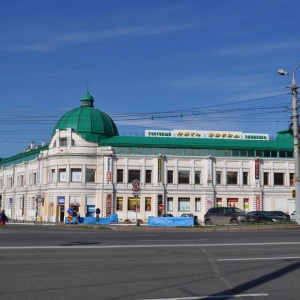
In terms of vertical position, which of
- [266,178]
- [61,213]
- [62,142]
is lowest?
[61,213]

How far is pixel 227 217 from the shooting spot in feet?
130

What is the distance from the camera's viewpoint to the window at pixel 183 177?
204ft

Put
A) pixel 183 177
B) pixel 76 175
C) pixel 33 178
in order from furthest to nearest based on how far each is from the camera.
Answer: pixel 33 178, pixel 183 177, pixel 76 175

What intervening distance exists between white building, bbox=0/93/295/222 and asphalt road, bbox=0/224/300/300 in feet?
145

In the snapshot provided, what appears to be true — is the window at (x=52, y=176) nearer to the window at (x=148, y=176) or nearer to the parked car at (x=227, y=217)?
the window at (x=148, y=176)

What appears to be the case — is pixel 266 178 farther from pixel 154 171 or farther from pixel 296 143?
pixel 296 143

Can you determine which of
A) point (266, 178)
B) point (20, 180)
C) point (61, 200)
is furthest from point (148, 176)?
point (20, 180)

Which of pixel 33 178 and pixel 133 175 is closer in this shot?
pixel 133 175

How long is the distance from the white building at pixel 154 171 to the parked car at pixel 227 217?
19.3 m

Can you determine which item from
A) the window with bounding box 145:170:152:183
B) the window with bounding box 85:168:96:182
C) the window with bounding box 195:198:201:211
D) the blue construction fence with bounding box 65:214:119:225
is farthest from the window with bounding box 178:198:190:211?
the blue construction fence with bounding box 65:214:119:225

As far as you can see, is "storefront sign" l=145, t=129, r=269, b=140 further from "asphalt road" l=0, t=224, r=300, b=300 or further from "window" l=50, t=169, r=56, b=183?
"asphalt road" l=0, t=224, r=300, b=300

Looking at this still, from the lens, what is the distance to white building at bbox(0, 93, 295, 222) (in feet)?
197

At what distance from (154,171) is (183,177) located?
12.3ft

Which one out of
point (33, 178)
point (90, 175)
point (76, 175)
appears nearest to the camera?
point (76, 175)
